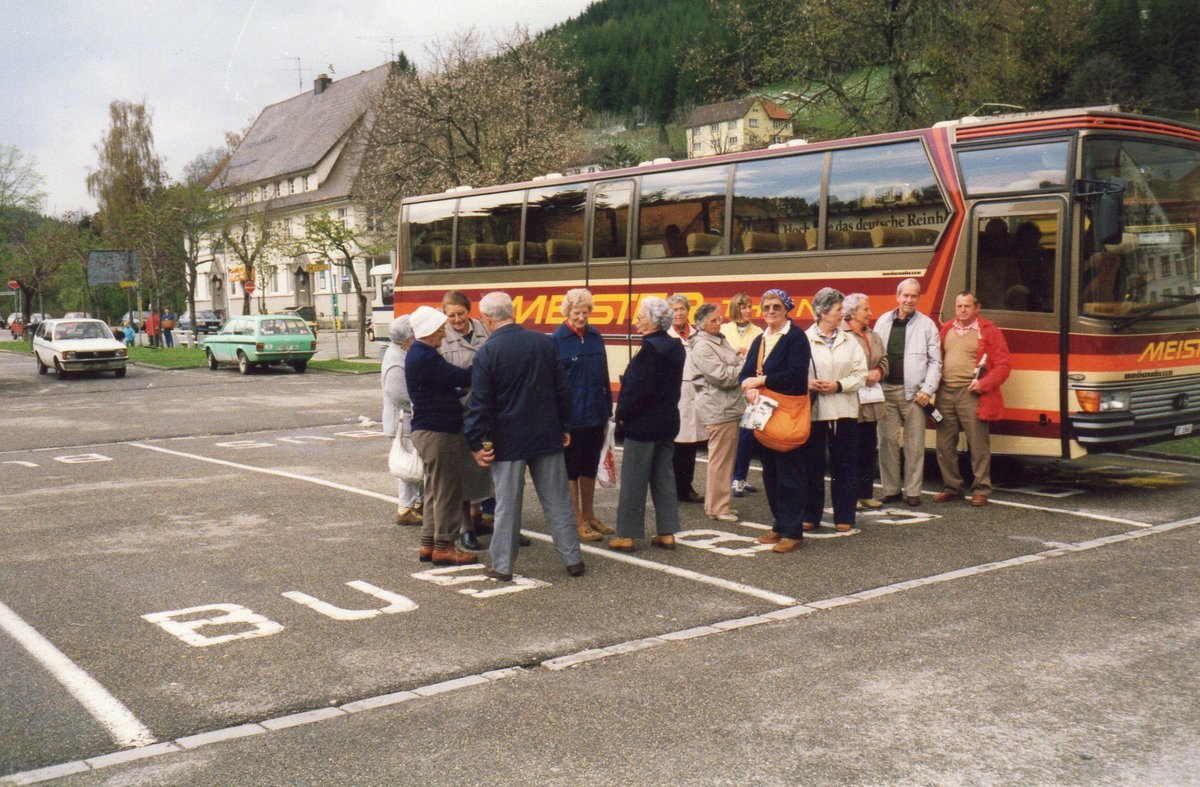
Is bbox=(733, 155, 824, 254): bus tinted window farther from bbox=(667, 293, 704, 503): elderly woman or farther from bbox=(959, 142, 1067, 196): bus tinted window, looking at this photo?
bbox=(667, 293, 704, 503): elderly woman

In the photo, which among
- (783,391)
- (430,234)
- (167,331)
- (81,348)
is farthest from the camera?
(167,331)

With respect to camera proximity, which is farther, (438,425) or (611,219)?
(611,219)

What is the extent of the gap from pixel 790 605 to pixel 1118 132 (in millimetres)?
6356

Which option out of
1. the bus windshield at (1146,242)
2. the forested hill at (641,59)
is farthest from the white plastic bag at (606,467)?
the forested hill at (641,59)

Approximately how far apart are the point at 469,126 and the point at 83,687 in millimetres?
37773

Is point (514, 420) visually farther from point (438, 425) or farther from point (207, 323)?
point (207, 323)

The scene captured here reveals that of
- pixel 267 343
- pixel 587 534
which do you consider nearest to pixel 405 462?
pixel 587 534

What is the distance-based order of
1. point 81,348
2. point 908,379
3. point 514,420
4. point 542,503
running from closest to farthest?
1. point 514,420
2. point 542,503
3. point 908,379
4. point 81,348

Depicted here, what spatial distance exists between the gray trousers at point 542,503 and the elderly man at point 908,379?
3737 millimetres

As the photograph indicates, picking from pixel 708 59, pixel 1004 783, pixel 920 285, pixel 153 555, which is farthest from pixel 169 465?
pixel 708 59

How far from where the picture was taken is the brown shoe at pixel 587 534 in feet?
29.9

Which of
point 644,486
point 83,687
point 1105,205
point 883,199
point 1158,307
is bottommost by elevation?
point 83,687

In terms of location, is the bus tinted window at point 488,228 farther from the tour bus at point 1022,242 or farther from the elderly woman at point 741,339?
the elderly woman at point 741,339

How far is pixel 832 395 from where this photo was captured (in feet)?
29.5
